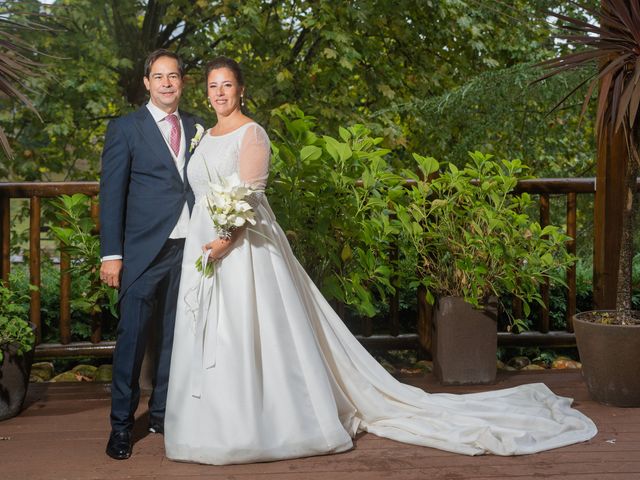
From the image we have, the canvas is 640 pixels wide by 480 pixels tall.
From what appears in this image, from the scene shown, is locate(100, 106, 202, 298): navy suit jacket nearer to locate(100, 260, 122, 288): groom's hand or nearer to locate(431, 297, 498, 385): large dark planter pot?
locate(100, 260, 122, 288): groom's hand

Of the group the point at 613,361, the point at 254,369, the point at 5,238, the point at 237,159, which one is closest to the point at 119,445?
the point at 254,369

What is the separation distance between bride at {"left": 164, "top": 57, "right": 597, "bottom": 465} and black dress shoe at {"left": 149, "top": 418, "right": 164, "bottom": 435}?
0.92ft

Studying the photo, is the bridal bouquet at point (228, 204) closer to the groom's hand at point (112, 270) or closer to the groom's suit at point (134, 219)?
the groom's suit at point (134, 219)

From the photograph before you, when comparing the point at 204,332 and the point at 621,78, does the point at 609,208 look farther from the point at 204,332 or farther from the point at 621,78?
the point at 204,332

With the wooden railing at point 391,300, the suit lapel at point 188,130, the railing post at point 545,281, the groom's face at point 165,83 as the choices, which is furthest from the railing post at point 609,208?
the groom's face at point 165,83

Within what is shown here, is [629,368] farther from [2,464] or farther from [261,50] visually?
[261,50]

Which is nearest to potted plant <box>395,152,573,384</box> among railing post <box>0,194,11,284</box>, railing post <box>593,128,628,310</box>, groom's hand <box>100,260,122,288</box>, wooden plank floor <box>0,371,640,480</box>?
railing post <box>593,128,628,310</box>

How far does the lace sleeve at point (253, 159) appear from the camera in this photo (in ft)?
9.20

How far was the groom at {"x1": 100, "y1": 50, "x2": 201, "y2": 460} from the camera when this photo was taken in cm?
286

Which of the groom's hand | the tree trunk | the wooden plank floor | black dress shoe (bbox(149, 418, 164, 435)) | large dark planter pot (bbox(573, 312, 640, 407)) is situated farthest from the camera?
the tree trunk

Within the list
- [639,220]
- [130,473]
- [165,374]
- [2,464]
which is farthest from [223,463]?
[639,220]

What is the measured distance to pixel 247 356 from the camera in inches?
110

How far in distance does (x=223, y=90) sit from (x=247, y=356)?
95cm

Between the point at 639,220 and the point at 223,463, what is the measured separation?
175 inches
